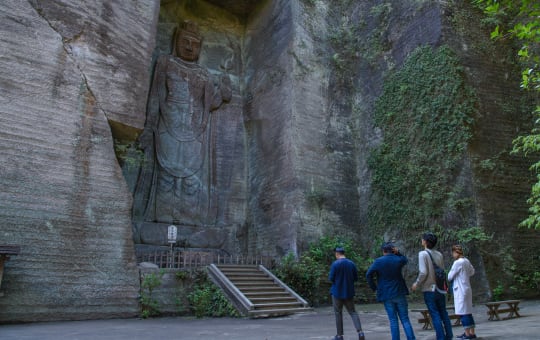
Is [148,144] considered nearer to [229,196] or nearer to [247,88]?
[229,196]

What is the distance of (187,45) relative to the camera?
14.7 metres

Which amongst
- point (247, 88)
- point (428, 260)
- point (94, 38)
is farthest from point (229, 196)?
point (428, 260)

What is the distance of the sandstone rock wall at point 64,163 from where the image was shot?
8.27m

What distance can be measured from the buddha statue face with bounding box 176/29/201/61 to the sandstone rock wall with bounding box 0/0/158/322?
13.8ft

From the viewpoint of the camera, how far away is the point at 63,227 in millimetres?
8750

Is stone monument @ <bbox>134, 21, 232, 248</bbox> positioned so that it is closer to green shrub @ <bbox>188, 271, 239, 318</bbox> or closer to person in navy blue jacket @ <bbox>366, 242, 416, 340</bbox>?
green shrub @ <bbox>188, 271, 239, 318</bbox>

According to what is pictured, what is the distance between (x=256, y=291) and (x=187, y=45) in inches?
328

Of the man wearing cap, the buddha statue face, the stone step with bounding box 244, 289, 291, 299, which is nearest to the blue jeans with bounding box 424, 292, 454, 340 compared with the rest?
the man wearing cap

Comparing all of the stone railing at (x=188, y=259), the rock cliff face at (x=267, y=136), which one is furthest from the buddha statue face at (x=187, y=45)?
the stone railing at (x=188, y=259)

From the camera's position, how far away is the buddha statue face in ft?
48.1

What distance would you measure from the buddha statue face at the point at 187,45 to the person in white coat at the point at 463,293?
11072mm

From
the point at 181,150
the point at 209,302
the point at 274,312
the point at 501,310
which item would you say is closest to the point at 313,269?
the point at 274,312

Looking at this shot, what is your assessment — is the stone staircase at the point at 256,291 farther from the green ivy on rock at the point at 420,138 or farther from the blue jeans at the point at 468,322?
the blue jeans at the point at 468,322

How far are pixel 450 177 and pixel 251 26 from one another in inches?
345
